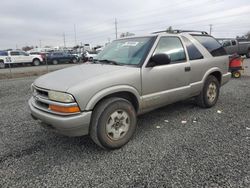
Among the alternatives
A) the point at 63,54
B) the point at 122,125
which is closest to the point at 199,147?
the point at 122,125

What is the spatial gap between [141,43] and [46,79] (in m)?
1.75

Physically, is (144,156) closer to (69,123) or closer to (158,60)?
(69,123)

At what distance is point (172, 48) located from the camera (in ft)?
12.8

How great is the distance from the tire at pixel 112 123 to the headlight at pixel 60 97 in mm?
421

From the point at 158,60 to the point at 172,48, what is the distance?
77 centimetres

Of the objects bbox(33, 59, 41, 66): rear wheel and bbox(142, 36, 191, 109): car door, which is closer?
bbox(142, 36, 191, 109): car door

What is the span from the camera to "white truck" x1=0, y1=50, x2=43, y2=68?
20.8 metres

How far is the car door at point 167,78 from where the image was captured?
3382 millimetres

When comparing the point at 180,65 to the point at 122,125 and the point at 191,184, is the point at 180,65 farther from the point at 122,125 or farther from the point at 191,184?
the point at 191,184

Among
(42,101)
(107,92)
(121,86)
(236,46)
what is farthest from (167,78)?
(236,46)

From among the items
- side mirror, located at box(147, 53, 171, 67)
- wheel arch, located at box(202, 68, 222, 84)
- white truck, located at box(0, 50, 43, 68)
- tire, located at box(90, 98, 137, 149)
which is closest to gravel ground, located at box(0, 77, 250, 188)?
tire, located at box(90, 98, 137, 149)

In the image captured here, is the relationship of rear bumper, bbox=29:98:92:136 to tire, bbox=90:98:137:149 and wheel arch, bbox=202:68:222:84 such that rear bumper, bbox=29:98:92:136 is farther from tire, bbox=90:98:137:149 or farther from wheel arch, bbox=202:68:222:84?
wheel arch, bbox=202:68:222:84

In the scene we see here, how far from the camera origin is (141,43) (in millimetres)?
3658

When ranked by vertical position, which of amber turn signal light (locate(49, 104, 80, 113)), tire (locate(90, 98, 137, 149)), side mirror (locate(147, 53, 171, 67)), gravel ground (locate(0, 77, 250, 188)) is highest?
side mirror (locate(147, 53, 171, 67))
